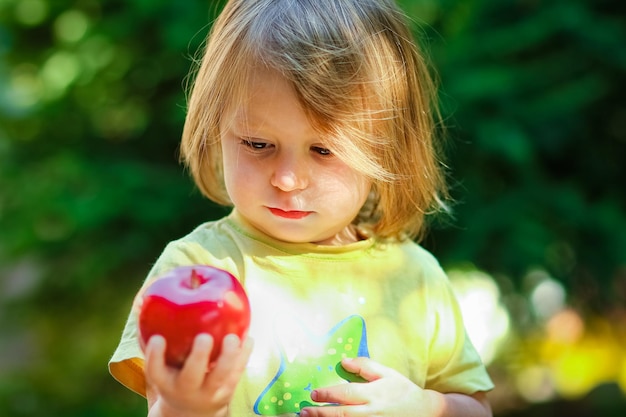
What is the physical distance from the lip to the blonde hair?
0.44ft

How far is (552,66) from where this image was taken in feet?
12.8

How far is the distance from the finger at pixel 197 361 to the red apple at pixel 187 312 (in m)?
0.01

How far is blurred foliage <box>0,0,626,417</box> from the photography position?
12.3ft

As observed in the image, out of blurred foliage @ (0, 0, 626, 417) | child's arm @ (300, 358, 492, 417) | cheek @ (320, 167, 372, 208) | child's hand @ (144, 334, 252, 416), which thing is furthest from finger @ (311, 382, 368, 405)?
blurred foliage @ (0, 0, 626, 417)

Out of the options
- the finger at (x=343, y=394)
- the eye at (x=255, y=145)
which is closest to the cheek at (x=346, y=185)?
the eye at (x=255, y=145)

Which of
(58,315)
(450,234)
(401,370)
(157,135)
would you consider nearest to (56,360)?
(58,315)

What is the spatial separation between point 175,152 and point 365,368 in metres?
2.12

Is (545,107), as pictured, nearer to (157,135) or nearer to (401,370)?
(157,135)

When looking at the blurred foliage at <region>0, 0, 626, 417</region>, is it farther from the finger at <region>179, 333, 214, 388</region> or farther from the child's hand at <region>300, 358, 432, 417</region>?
the finger at <region>179, 333, 214, 388</region>

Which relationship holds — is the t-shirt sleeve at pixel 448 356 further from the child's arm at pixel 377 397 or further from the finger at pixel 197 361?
the finger at pixel 197 361

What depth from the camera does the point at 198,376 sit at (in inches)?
56.6

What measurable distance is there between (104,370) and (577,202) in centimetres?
237

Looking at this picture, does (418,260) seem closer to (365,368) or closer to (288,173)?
(365,368)

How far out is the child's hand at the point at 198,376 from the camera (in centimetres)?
→ 143
